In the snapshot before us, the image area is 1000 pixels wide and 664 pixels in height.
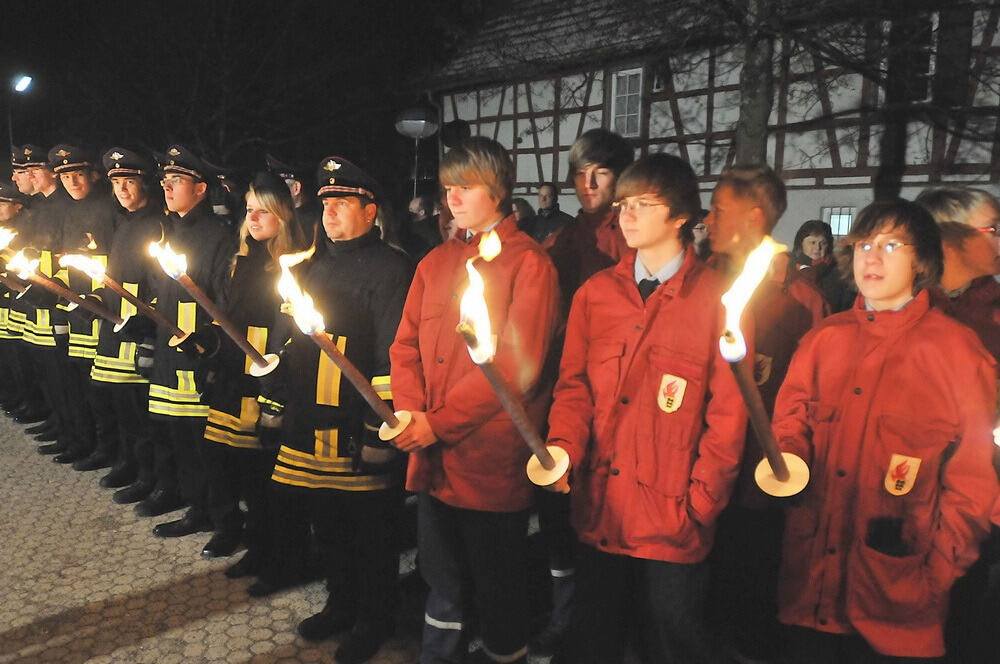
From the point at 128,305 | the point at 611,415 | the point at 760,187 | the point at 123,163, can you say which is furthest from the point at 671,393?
the point at 123,163

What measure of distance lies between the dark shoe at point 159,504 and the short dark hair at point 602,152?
3.52 m

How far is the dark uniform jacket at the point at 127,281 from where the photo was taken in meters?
5.05

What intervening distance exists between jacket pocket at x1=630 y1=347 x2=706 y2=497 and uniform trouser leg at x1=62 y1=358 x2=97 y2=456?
5.24 metres

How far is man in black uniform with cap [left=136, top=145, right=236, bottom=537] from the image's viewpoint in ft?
14.8

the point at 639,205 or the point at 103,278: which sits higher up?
the point at 639,205

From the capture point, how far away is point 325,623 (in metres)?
3.62

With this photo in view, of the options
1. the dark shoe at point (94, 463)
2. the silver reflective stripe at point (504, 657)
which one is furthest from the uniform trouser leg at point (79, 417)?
the silver reflective stripe at point (504, 657)

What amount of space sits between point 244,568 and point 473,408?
7.19 ft

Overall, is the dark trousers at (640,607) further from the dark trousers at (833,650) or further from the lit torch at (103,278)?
the lit torch at (103,278)

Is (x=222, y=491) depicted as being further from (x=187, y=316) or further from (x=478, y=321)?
(x=478, y=321)

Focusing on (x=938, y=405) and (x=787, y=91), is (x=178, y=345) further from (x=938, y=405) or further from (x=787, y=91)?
(x=787, y=91)

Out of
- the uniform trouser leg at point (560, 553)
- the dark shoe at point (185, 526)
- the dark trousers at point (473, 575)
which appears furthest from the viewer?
the dark shoe at point (185, 526)

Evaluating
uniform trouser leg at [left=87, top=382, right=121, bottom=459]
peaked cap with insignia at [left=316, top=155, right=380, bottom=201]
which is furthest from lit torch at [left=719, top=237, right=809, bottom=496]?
uniform trouser leg at [left=87, top=382, right=121, bottom=459]

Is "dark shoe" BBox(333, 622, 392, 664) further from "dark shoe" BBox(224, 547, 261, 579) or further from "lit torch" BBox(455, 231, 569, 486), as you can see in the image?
"lit torch" BBox(455, 231, 569, 486)
